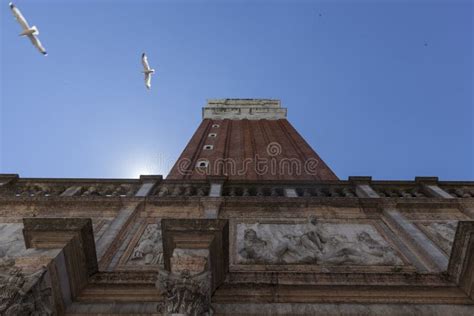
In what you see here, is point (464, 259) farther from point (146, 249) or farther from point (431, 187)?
point (146, 249)

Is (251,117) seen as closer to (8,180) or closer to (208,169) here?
(208,169)

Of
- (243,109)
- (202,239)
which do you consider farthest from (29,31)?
(243,109)

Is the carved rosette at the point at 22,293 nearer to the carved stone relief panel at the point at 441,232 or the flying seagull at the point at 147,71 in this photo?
the carved stone relief panel at the point at 441,232

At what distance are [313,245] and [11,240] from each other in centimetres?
681

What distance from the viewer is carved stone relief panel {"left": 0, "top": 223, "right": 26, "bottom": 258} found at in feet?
26.8

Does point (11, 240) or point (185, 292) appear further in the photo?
point (11, 240)

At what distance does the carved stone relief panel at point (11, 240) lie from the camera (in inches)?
321

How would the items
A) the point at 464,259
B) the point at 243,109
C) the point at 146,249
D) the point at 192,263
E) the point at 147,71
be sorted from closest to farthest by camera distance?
the point at 192,263 < the point at 464,259 < the point at 146,249 < the point at 147,71 < the point at 243,109

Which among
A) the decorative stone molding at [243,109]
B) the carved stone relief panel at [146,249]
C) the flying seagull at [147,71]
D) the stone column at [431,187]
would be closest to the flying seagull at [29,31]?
the flying seagull at [147,71]

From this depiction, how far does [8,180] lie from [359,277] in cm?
1106

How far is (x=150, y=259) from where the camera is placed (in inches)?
324

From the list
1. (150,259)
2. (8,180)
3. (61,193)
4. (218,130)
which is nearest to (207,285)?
(150,259)

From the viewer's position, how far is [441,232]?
9438mm

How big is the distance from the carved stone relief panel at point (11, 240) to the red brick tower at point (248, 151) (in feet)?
37.5
